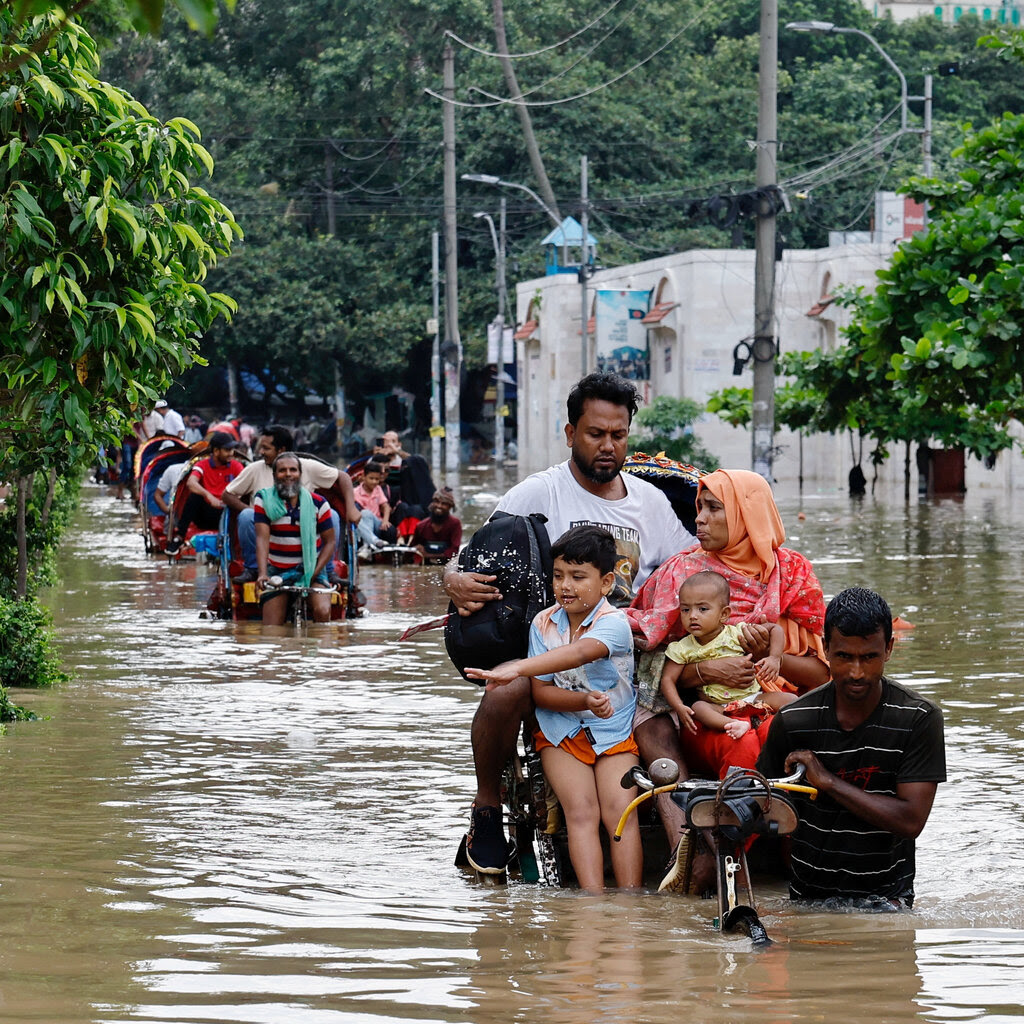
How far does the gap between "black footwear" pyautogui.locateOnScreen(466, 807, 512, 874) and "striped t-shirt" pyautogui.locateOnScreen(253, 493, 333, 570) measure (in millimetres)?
8522

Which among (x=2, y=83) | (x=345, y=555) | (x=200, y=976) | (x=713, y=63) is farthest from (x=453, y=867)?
(x=713, y=63)

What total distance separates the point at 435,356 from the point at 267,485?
135ft

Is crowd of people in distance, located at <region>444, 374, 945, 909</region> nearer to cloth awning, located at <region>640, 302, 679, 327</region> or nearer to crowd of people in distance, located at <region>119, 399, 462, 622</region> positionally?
crowd of people in distance, located at <region>119, 399, 462, 622</region>

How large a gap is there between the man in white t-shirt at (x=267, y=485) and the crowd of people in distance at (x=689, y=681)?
8426 mm

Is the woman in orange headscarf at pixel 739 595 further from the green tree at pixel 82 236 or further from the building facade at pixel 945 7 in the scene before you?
the building facade at pixel 945 7

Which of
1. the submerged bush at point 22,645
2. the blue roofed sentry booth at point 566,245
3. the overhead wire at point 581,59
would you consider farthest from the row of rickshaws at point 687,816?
the overhead wire at point 581,59

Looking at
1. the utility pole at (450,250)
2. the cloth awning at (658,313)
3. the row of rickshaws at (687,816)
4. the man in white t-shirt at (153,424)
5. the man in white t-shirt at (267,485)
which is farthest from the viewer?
the cloth awning at (658,313)

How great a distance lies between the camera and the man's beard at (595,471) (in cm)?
666

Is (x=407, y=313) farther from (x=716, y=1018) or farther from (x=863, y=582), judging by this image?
(x=716, y=1018)


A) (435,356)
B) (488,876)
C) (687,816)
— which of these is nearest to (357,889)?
(488,876)

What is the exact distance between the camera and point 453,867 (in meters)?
6.78

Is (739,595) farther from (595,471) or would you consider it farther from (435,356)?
(435,356)

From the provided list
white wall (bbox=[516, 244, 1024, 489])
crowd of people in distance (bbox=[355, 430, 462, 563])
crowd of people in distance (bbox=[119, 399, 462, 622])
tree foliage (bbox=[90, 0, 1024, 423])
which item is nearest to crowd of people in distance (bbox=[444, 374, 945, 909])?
crowd of people in distance (bbox=[119, 399, 462, 622])

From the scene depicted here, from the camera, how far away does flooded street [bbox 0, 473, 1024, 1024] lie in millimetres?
4910
